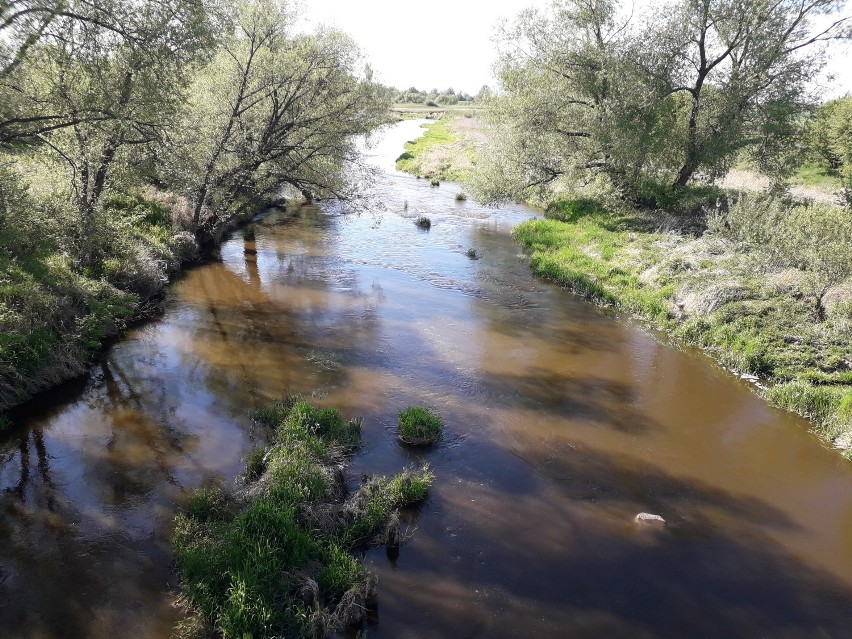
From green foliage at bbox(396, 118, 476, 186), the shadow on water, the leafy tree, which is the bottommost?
the shadow on water

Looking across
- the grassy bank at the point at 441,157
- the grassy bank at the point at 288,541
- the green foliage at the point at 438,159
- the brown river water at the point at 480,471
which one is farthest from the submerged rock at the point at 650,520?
the green foliage at the point at 438,159

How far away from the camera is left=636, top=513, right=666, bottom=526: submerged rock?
988 cm

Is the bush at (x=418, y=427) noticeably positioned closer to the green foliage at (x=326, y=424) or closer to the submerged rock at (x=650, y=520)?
the green foliage at (x=326, y=424)

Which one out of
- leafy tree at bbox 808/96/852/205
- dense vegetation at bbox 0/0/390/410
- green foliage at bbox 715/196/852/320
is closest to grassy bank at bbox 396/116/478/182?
dense vegetation at bbox 0/0/390/410

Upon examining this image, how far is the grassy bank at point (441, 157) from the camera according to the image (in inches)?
1881

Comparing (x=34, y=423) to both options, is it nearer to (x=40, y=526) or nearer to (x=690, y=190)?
(x=40, y=526)

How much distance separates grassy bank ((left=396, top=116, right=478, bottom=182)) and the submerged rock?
35.2 meters

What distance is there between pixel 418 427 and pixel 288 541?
4.16m

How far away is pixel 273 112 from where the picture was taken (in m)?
22.8

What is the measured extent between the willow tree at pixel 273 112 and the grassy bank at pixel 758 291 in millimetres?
10957

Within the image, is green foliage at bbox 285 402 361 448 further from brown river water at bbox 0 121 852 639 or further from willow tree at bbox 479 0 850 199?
willow tree at bbox 479 0 850 199

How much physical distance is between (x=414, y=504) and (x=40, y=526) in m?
6.38

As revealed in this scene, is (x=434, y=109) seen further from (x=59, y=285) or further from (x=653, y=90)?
(x=59, y=285)

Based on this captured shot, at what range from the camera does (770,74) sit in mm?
25375
